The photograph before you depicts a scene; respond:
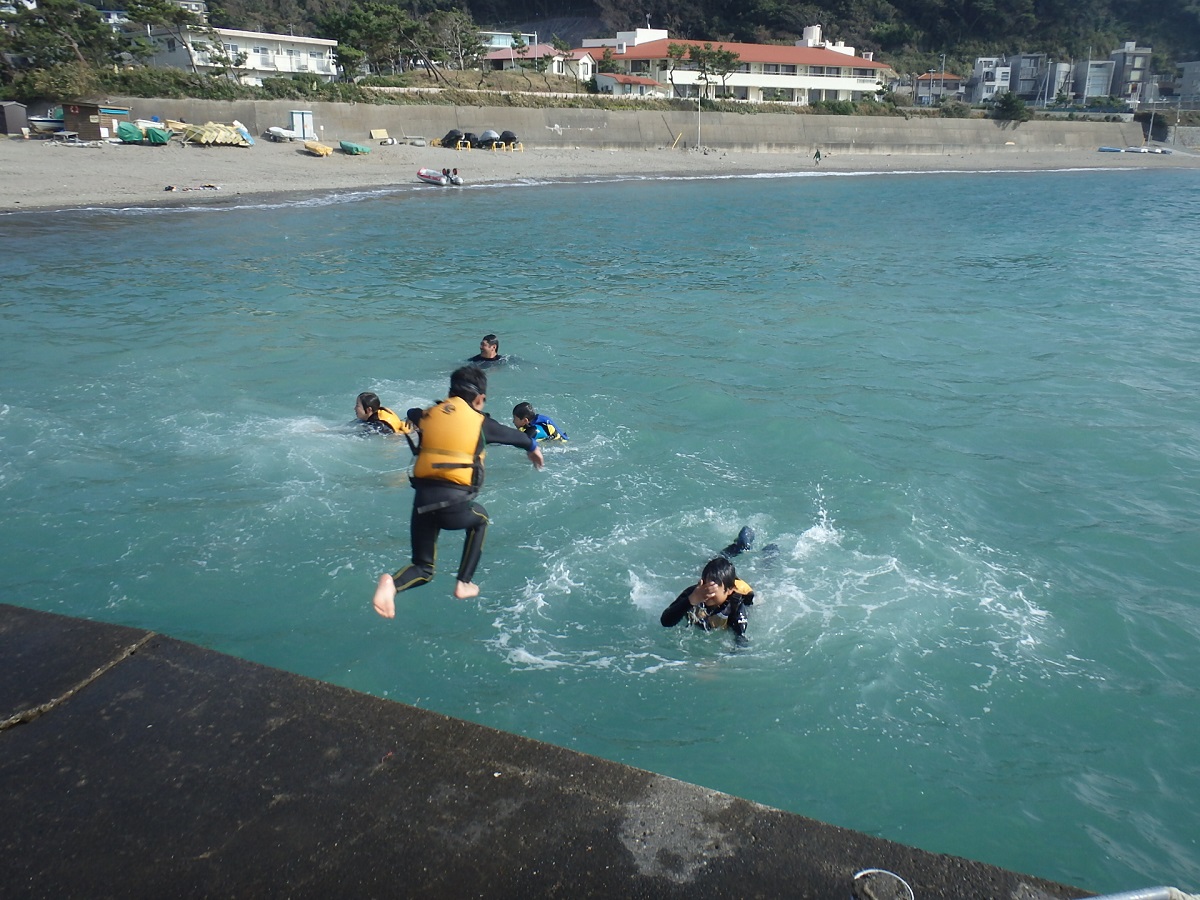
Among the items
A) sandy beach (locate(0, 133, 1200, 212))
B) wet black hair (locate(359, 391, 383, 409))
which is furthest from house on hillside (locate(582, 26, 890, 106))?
wet black hair (locate(359, 391, 383, 409))

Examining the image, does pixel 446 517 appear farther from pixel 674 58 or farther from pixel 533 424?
pixel 674 58

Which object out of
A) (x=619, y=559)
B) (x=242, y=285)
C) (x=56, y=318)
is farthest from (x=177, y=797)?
(x=242, y=285)

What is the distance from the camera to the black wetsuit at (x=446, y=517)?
5695mm

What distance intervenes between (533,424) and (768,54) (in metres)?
88.6

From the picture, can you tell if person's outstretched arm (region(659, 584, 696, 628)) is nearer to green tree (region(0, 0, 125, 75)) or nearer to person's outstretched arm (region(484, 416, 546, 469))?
person's outstretched arm (region(484, 416, 546, 469))

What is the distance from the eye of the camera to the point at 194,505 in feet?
32.7

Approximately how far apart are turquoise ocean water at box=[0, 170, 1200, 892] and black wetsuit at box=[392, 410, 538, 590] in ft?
4.79

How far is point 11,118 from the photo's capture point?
4041 centimetres

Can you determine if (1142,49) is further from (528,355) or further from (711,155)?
(528,355)

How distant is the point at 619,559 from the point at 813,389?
7110 millimetres

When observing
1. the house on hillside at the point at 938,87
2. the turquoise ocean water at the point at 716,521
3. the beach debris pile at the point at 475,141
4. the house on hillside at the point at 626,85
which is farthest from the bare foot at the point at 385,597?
the house on hillside at the point at 938,87

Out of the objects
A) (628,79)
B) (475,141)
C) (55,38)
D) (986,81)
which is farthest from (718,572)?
(986,81)

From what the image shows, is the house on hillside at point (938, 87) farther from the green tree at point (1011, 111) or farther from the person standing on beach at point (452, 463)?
the person standing on beach at point (452, 463)

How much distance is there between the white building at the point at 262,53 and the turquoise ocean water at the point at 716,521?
184ft
